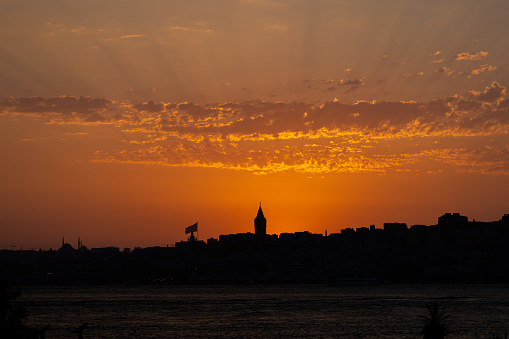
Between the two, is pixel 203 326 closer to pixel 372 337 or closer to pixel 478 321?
pixel 372 337

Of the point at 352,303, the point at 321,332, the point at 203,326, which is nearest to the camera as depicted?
the point at 321,332

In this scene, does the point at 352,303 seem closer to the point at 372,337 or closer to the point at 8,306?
the point at 372,337

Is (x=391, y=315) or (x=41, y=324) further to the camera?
(x=391, y=315)

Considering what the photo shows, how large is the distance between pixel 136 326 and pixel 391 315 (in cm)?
3804

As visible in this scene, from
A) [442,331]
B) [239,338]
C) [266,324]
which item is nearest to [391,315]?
[266,324]

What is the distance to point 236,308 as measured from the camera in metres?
131

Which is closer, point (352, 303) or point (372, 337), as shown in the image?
point (372, 337)

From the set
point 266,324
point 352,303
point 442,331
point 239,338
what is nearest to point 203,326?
point 266,324

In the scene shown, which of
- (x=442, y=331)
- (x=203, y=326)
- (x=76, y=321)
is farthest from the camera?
(x=76, y=321)

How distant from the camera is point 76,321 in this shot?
10700 cm

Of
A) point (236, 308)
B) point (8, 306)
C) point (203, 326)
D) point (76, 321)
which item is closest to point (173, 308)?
point (236, 308)

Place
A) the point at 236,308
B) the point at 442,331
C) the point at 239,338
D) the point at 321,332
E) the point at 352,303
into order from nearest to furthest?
the point at 442,331
the point at 239,338
the point at 321,332
the point at 236,308
the point at 352,303

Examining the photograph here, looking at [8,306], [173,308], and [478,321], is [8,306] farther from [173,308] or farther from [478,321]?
[173,308]

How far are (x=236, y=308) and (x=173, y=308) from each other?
36.2 ft
